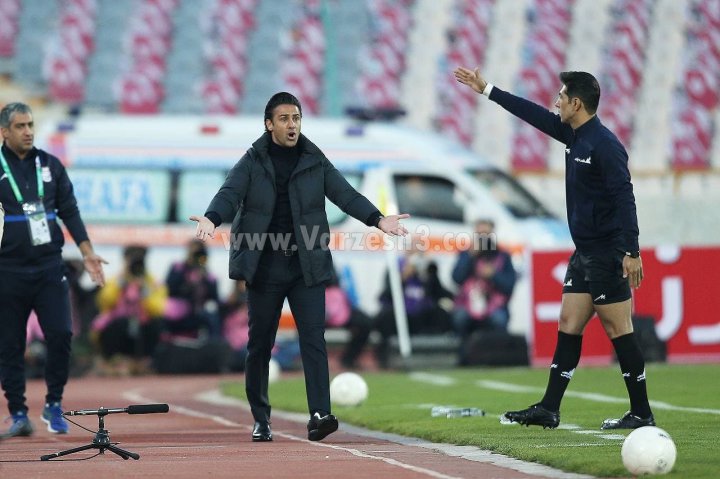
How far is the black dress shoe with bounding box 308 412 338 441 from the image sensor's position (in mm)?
10734

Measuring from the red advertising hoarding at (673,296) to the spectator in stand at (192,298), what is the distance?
3844 millimetres

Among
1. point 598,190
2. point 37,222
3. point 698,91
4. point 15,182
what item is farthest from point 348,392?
point 698,91

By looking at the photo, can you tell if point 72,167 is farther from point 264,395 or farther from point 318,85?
point 318,85

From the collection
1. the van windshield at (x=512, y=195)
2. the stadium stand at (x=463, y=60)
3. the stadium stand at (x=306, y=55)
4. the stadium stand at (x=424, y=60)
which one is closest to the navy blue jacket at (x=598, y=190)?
the van windshield at (x=512, y=195)

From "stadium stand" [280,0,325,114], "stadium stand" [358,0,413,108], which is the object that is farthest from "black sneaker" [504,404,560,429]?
"stadium stand" [280,0,325,114]

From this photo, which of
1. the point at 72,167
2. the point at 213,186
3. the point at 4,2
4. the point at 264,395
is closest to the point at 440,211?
the point at 213,186

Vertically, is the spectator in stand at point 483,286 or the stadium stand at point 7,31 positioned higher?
the stadium stand at point 7,31

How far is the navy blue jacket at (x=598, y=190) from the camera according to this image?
10508mm

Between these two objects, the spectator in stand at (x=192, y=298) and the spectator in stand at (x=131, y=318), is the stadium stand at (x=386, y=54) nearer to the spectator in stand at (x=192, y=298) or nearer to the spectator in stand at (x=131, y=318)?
the spectator in stand at (x=192, y=298)

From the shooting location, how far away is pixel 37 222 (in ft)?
39.1

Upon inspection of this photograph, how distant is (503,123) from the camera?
119 feet

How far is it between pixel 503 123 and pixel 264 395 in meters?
25.6

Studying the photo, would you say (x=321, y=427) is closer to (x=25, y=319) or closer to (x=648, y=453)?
(x=25, y=319)

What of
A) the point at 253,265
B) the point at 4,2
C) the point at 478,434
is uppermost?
the point at 4,2
